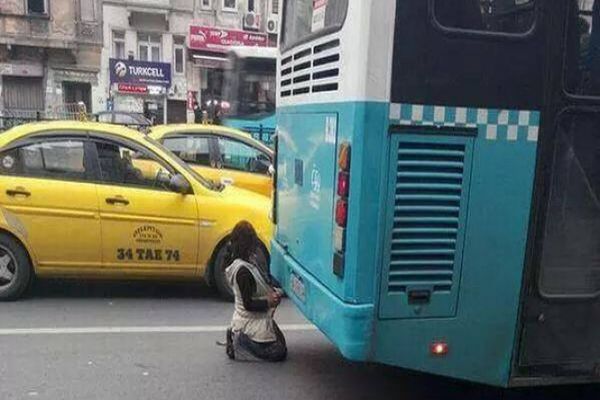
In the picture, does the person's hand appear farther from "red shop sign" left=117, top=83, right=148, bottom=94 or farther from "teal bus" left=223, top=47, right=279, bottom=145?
"red shop sign" left=117, top=83, right=148, bottom=94

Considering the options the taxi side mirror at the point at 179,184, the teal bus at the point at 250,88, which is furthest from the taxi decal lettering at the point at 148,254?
the teal bus at the point at 250,88

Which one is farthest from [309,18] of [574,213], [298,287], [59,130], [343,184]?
[59,130]

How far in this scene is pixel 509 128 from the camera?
3451 mm

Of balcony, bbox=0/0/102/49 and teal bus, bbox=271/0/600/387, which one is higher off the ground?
balcony, bbox=0/0/102/49

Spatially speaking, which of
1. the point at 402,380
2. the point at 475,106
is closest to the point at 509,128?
the point at 475,106

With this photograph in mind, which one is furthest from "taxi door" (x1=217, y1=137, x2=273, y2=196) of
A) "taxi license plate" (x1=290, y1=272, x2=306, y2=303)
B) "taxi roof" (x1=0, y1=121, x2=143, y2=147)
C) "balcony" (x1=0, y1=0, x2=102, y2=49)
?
"balcony" (x1=0, y1=0, x2=102, y2=49)

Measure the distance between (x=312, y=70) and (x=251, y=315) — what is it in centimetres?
194

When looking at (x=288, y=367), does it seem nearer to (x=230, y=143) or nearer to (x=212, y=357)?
(x=212, y=357)

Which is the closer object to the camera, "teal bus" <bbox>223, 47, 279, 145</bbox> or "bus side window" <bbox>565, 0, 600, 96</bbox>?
"bus side window" <bbox>565, 0, 600, 96</bbox>

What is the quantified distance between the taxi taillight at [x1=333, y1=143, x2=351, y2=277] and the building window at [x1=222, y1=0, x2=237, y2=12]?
31.5 meters

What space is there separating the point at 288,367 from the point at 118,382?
3.96 ft

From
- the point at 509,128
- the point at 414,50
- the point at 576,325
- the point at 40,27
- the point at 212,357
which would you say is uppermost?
the point at 40,27

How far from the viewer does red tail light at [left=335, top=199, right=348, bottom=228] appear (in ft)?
11.7

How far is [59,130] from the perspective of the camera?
647 cm
